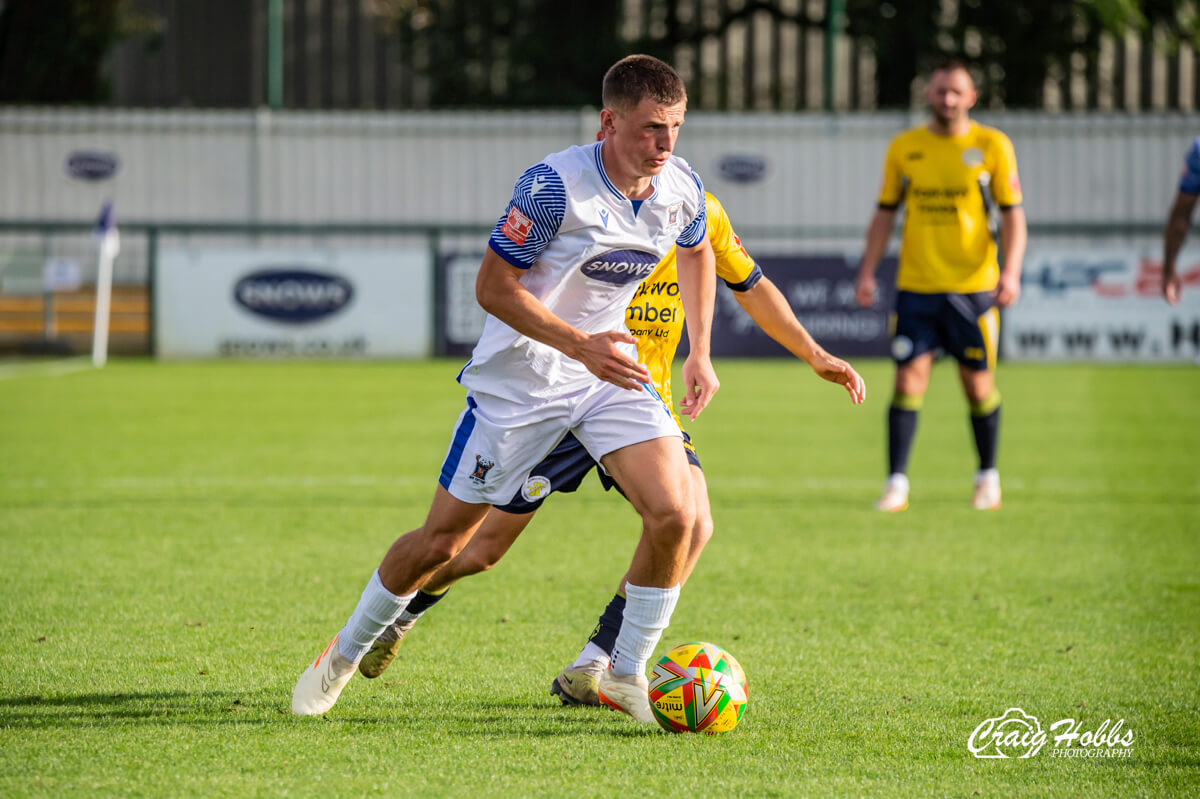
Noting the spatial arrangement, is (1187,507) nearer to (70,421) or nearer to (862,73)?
(70,421)

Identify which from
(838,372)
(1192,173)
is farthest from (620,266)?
(1192,173)

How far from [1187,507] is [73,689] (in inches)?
252

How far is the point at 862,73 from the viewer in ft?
117

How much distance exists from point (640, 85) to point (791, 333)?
982 millimetres

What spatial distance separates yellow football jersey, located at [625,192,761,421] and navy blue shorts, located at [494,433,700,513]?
0.31 metres

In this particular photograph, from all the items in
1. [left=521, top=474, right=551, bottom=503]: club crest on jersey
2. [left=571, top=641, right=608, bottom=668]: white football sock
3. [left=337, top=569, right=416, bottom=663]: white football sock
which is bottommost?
[left=571, top=641, right=608, bottom=668]: white football sock

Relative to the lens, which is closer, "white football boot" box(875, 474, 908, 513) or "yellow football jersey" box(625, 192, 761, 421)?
"yellow football jersey" box(625, 192, 761, 421)

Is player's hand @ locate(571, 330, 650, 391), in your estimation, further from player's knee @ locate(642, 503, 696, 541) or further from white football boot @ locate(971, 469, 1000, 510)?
white football boot @ locate(971, 469, 1000, 510)

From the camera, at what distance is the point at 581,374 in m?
4.13

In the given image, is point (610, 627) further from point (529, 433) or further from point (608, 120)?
point (608, 120)

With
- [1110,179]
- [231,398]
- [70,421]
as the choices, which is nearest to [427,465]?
[70,421]

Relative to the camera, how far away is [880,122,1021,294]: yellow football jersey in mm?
8250

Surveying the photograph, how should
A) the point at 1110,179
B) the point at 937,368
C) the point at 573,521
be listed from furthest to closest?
the point at 1110,179 < the point at 937,368 < the point at 573,521

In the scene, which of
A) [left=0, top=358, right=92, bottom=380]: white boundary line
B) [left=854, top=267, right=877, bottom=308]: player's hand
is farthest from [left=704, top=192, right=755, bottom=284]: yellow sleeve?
[left=0, top=358, right=92, bottom=380]: white boundary line
